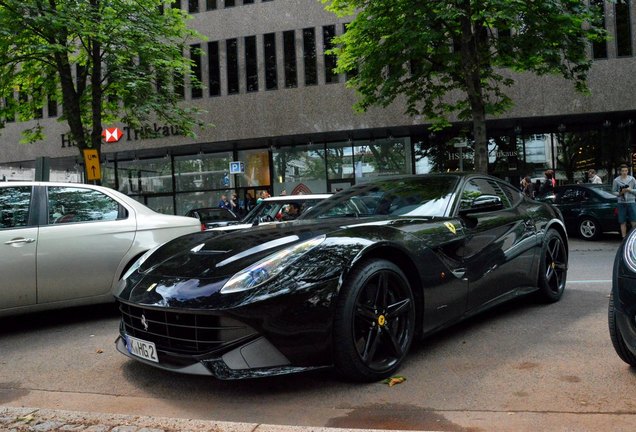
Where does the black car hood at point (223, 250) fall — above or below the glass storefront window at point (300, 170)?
below

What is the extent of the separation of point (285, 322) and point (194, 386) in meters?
0.92

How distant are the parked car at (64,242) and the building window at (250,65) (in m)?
17.7

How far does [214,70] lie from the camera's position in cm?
2339

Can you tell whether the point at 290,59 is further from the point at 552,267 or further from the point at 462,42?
the point at 552,267

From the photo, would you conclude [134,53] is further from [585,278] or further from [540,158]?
[540,158]

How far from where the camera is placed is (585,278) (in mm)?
7453

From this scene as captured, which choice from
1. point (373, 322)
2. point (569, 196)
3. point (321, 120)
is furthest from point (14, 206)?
point (321, 120)

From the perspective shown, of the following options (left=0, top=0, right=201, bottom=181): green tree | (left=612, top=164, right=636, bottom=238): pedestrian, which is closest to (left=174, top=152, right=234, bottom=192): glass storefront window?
(left=0, top=0, right=201, bottom=181): green tree

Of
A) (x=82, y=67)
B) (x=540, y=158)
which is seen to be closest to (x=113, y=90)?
(x=82, y=67)

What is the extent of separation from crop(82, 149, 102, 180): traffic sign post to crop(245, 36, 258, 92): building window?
417 inches

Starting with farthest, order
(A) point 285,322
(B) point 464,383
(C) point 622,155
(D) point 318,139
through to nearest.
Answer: (D) point 318,139, (C) point 622,155, (B) point 464,383, (A) point 285,322

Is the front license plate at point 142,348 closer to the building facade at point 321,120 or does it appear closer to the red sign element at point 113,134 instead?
the building facade at point 321,120

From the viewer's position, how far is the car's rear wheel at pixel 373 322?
3.26 m

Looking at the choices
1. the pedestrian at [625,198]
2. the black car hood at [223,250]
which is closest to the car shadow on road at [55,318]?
the black car hood at [223,250]
